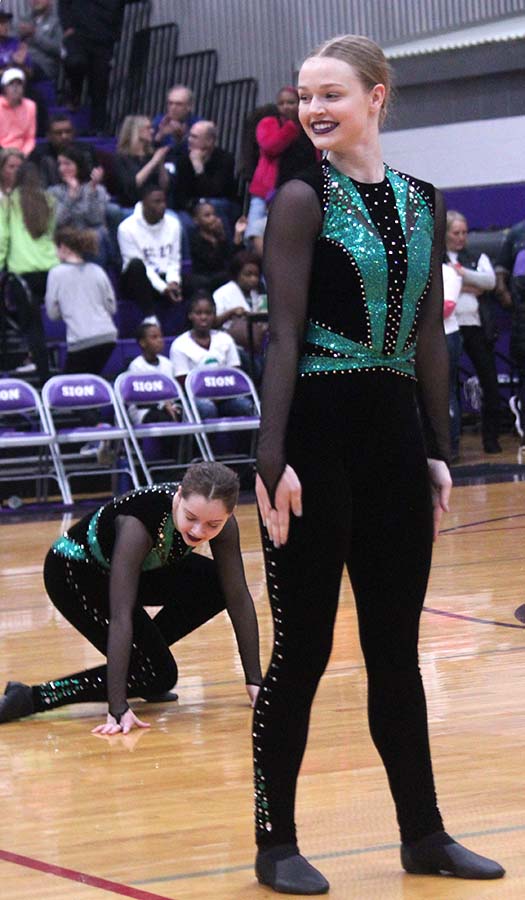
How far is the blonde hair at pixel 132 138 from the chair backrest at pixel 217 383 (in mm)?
2502

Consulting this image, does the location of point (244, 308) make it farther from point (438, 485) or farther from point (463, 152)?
point (438, 485)

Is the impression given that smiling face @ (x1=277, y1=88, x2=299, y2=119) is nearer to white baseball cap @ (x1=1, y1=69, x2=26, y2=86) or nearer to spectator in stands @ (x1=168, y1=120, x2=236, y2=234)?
spectator in stands @ (x1=168, y1=120, x2=236, y2=234)

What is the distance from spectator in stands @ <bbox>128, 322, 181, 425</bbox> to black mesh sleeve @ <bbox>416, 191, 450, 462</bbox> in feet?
26.3

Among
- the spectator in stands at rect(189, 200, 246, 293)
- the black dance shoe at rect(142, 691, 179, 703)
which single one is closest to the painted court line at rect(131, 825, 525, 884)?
the black dance shoe at rect(142, 691, 179, 703)

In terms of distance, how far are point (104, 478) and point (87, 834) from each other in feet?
26.9

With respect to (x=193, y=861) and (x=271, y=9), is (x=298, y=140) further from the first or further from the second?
(x=193, y=861)

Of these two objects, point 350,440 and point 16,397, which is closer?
point 350,440

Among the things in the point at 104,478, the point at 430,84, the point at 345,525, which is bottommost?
the point at 104,478

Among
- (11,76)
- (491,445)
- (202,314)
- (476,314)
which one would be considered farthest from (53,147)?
(491,445)

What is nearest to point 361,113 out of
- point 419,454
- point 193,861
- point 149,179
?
point 419,454

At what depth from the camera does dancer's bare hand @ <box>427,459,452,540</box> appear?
3342mm

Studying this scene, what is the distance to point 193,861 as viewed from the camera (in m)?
3.50

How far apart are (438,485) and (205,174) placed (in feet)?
36.0

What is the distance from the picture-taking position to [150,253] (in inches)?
495
